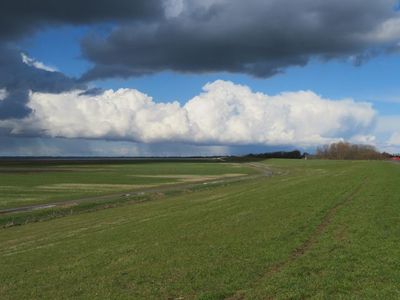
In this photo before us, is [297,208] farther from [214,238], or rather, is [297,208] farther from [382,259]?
[382,259]

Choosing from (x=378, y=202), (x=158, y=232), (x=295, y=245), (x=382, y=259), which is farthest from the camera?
(x=378, y=202)

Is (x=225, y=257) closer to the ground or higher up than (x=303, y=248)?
closer to the ground

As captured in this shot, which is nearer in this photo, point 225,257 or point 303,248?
point 225,257

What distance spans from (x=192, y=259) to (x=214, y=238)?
4147 millimetres

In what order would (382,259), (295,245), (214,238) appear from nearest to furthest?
(382,259) → (295,245) → (214,238)

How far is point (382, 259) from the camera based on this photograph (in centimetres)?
1447

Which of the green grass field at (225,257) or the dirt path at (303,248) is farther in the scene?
the dirt path at (303,248)

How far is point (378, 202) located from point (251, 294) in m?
18.5

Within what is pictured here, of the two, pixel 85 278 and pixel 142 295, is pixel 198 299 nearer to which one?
pixel 142 295

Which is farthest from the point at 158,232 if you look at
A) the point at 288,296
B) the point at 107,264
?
the point at 288,296

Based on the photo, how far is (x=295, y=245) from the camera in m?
17.7

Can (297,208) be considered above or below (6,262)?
above

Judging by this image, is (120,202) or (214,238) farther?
(120,202)

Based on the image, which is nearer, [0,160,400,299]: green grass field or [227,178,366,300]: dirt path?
[0,160,400,299]: green grass field
